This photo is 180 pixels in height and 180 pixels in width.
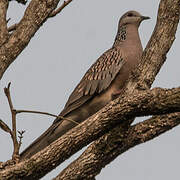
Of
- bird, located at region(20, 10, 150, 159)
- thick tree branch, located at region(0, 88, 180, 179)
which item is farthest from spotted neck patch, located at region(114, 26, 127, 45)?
thick tree branch, located at region(0, 88, 180, 179)

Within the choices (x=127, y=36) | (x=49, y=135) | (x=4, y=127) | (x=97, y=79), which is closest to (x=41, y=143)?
(x=49, y=135)

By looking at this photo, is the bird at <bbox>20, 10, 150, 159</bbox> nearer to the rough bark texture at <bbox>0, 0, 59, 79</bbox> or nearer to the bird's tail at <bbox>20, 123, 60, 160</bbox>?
the bird's tail at <bbox>20, 123, 60, 160</bbox>

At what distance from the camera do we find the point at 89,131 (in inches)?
167

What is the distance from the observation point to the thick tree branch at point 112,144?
458 centimetres

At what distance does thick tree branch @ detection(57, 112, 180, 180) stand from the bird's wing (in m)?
1.79

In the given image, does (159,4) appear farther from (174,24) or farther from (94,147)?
(94,147)

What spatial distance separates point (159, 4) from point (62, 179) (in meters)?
1.94

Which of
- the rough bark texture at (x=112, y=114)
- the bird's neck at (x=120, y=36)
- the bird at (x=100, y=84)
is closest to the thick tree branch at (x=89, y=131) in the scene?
the rough bark texture at (x=112, y=114)

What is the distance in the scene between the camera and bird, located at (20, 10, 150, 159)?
258 inches

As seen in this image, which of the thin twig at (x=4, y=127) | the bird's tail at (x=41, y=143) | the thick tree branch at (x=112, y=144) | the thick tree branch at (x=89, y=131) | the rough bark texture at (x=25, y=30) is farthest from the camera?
the bird's tail at (x=41, y=143)

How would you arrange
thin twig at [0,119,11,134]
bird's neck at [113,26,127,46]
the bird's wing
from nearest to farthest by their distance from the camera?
thin twig at [0,119,11,134] → the bird's wing → bird's neck at [113,26,127,46]

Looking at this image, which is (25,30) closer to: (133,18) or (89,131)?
(89,131)

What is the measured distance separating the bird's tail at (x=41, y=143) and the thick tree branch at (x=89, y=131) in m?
1.03

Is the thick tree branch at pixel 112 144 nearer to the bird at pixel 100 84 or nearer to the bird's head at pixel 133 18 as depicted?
the bird at pixel 100 84
